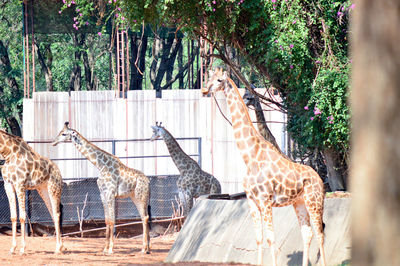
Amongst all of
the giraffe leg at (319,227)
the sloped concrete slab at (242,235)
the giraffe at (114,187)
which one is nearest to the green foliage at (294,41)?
the sloped concrete slab at (242,235)

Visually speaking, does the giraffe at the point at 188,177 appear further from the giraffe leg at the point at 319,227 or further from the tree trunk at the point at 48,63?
the tree trunk at the point at 48,63

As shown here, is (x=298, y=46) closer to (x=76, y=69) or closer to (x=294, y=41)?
(x=294, y=41)

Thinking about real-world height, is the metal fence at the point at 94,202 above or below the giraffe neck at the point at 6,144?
below

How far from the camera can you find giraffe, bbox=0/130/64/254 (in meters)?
10.6

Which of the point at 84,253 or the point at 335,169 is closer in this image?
the point at 335,169

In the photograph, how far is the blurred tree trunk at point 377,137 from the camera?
64.9 inches

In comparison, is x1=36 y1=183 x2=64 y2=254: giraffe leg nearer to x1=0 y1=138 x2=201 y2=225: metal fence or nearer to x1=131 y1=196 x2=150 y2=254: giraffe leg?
x1=131 y1=196 x2=150 y2=254: giraffe leg

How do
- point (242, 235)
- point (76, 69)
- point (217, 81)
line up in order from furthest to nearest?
point (76, 69)
point (242, 235)
point (217, 81)

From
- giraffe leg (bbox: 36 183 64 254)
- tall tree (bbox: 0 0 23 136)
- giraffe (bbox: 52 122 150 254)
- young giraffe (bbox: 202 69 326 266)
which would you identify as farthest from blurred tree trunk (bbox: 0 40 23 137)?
young giraffe (bbox: 202 69 326 266)

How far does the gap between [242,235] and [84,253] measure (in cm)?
362

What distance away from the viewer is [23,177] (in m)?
10.6

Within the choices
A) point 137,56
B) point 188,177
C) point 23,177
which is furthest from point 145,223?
point 137,56

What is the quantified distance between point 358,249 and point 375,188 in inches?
6.6

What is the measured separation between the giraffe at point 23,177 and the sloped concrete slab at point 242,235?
2911 millimetres
